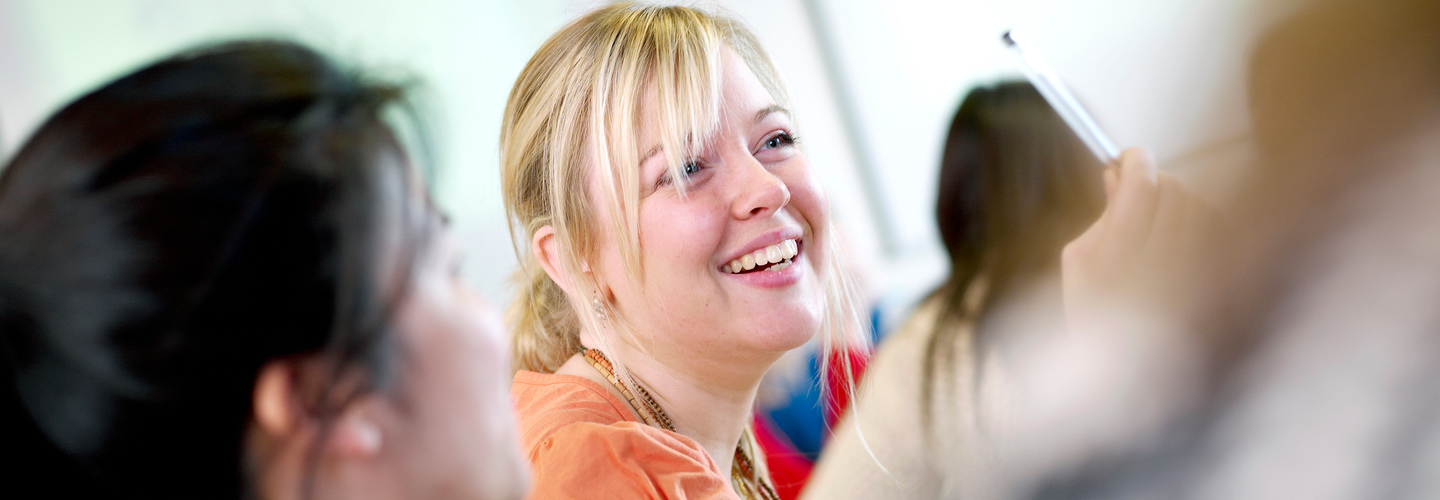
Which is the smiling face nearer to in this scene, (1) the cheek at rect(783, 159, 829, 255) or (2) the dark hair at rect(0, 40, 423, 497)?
(1) the cheek at rect(783, 159, 829, 255)

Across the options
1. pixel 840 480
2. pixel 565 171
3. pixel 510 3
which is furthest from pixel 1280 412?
pixel 510 3

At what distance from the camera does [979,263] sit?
1.22m

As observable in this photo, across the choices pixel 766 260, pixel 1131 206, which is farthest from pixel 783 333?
pixel 1131 206

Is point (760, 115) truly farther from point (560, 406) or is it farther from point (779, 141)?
point (560, 406)

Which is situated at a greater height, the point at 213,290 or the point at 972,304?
the point at 213,290

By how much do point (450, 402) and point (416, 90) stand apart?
0.16 m

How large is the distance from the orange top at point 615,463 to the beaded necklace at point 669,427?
4.2 inches

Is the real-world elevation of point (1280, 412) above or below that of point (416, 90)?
below

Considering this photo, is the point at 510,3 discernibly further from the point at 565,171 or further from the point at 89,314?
the point at 89,314

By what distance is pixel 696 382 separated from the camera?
0.93 meters

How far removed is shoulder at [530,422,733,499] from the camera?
686 millimetres

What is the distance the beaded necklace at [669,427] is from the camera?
35.7 inches

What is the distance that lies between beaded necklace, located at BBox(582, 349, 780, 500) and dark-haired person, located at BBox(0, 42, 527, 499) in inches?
17.8

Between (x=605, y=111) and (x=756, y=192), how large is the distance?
0.16 meters
